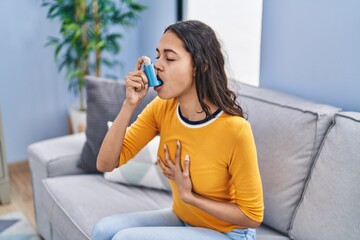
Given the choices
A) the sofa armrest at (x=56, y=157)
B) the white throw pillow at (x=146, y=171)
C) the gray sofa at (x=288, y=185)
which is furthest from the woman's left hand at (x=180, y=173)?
the sofa armrest at (x=56, y=157)

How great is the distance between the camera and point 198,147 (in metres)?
1.37

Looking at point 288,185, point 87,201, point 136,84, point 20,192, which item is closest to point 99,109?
point 87,201

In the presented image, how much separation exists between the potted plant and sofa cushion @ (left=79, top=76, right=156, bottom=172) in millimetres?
686

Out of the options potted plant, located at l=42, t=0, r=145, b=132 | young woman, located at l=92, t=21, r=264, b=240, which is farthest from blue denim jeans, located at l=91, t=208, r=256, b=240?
potted plant, located at l=42, t=0, r=145, b=132

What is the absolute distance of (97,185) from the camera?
1.92 metres

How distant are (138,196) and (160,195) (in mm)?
95

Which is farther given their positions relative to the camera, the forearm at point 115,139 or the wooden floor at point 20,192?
the wooden floor at point 20,192

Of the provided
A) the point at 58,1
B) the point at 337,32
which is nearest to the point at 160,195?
the point at 337,32

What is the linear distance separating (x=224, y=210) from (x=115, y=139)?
1.35 feet

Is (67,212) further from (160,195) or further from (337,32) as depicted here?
(337,32)

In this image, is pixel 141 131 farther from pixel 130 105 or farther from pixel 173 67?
pixel 173 67

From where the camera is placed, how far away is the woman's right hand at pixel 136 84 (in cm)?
137

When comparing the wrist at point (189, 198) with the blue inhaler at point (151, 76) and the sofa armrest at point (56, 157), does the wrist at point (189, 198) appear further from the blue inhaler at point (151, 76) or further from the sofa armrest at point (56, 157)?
the sofa armrest at point (56, 157)

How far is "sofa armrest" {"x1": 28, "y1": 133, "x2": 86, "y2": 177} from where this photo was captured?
2018 mm
